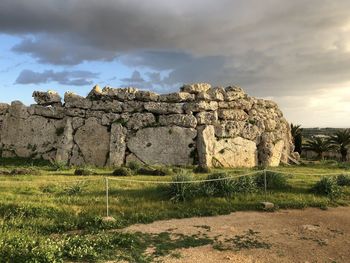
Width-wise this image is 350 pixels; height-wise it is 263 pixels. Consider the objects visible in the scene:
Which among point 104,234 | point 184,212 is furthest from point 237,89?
point 104,234

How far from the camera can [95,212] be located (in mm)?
15836

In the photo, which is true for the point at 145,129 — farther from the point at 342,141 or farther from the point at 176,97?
the point at 342,141

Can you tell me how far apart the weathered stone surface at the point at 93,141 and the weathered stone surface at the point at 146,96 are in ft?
11.7

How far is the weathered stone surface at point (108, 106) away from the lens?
32438 millimetres

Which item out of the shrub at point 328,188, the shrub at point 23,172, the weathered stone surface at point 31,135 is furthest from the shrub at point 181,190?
the weathered stone surface at point 31,135

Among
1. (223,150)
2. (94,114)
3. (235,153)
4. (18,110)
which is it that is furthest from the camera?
(18,110)

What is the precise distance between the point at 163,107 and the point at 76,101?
7012 mm

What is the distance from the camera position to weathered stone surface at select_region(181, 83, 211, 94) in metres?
33.4

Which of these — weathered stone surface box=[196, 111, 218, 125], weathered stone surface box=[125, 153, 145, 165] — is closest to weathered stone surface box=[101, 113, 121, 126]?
weathered stone surface box=[125, 153, 145, 165]

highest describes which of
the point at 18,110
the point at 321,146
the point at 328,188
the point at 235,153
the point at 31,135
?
the point at 18,110

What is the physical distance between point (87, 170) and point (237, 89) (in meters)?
15.2

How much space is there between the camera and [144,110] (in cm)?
3234

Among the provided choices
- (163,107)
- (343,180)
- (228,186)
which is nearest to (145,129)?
(163,107)

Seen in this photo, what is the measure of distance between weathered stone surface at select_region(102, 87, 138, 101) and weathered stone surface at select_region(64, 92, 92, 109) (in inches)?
64.9
